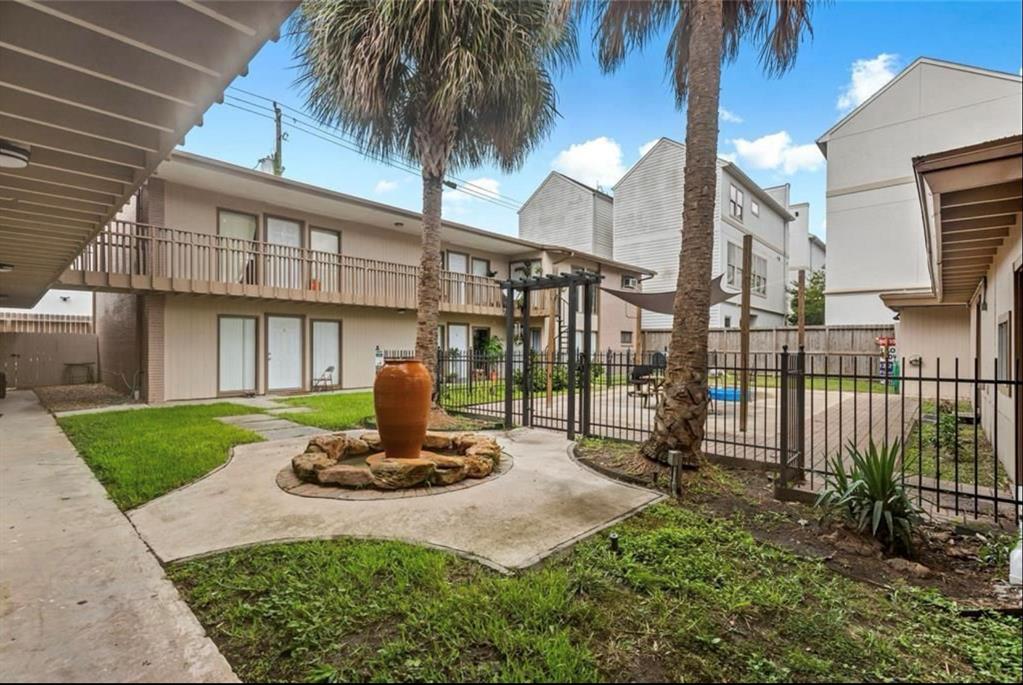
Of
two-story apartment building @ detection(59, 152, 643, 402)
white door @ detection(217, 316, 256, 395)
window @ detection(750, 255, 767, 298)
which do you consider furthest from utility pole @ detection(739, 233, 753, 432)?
window @ detection(750, 255, 767, 298)

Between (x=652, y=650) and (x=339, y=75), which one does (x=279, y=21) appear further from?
(x=339, y=75)

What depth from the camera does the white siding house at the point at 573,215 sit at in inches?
1013

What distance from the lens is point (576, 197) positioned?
86.2ft

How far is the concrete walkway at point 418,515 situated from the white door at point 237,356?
859cm

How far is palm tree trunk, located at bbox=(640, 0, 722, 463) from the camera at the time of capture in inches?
205

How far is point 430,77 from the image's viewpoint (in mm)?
8617

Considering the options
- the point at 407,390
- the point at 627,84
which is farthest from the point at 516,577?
the point at 627,84

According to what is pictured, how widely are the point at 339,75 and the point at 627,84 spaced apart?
5145 millimetres

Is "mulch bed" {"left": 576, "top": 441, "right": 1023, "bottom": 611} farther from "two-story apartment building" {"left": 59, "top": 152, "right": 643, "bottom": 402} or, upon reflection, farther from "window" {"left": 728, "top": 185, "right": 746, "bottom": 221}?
"window" {"left": 728, "top": 185, "right": 746, "bottom": 221}

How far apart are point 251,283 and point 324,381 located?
11.9 ft

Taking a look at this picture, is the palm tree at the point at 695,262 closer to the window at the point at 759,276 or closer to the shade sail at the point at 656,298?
the shade sail at the point at 656,298

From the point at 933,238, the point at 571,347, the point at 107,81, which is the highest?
the point at 107,81

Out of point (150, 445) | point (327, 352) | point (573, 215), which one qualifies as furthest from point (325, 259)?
point (573, 215)

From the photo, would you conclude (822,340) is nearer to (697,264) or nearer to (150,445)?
(697,264)
